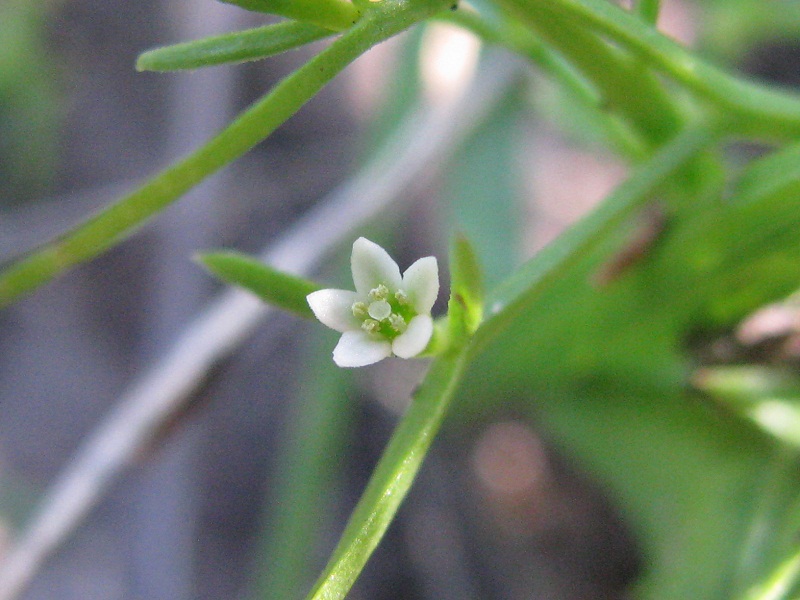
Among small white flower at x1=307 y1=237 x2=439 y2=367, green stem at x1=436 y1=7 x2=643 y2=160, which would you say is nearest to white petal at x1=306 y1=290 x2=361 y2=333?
small white flower at x1=307 y1=237 x2=439 y2=367

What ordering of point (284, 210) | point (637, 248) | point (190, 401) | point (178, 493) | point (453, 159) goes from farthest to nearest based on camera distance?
point (284, 210), point (453, 159), point (178, 493), point (190, 401), point (637, 248)

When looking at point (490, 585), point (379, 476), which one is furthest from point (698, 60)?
point (490, 585)

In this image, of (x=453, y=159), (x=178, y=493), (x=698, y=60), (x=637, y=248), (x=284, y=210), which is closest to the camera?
(x=698, y=60)

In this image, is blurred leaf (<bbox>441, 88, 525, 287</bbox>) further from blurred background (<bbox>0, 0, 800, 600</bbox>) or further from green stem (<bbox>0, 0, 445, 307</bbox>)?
green stem (<bbox>0, 0, 445, 307</bbox>)

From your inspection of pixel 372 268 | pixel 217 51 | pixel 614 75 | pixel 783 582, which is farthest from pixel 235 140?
pixel 783 582

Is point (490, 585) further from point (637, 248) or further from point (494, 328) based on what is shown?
point (494, 328)

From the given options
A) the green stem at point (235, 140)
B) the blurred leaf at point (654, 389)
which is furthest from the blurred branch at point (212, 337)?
the green stem at point (235, 140)
